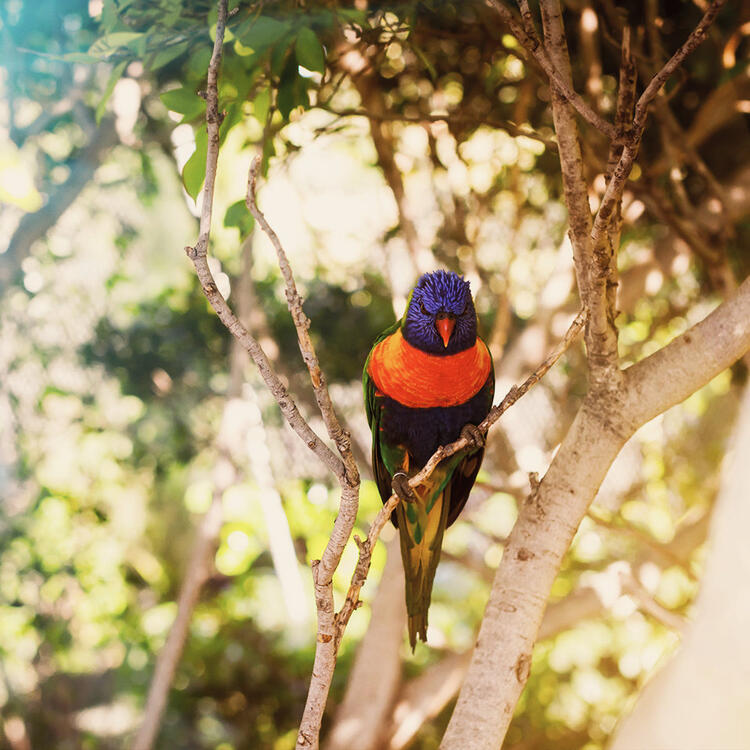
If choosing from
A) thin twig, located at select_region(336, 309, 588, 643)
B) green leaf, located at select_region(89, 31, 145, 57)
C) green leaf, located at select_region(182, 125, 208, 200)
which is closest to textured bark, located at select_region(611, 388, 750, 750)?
thin twig, located at select_region(336, 309, 588, 643)

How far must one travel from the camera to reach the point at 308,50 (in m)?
0.67

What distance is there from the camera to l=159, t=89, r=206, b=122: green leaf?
662 millimetres

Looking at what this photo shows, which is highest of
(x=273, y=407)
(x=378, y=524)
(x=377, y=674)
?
(x=273, y=407)

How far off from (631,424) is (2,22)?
0.92 m

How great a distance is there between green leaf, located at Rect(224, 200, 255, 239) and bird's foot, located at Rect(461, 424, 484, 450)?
0.33 meters

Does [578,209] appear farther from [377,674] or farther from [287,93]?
[377,674]

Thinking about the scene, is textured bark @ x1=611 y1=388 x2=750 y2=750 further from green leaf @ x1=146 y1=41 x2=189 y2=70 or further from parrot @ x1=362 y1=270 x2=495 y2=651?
green leaf @ x1=146 y1=41 x2=189 y2=70

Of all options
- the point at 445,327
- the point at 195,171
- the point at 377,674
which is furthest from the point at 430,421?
the point at 377,674

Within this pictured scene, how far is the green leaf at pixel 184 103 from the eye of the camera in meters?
0.66

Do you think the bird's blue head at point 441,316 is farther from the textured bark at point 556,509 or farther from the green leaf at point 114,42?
Result: the green leaf at point 114,42

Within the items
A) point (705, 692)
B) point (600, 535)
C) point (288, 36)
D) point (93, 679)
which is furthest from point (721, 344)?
point (93, 679)

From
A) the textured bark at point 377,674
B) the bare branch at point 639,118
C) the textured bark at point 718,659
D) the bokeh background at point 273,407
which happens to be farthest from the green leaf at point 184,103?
the textured bark at point 377,674

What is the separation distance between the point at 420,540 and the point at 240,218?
440 mm

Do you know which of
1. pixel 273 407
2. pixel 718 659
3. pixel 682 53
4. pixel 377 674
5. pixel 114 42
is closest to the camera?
pixel 718 659
